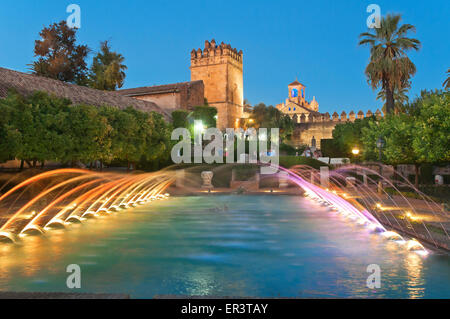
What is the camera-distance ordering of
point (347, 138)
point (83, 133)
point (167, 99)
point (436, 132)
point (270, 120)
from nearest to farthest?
1. point (436, 132)
2. point (83, 133)
3. point (347, 138)
4. point (167, 99)
5. point (270, 120)

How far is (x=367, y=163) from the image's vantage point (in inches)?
1400

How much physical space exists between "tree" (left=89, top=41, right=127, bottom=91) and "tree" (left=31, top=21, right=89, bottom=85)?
767 cm

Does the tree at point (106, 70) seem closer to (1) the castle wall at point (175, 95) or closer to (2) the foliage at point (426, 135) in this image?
(1) the castle wall at point (175, 95)

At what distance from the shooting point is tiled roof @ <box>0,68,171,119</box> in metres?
27.3

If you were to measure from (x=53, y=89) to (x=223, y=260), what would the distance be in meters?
29.1

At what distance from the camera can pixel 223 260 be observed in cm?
730

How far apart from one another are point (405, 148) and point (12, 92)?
19.6 metres

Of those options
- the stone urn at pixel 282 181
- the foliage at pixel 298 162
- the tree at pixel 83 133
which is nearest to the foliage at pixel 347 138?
the foliage at pixel 298 162

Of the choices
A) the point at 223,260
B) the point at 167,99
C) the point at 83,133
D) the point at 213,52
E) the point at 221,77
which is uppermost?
the point at 213,52

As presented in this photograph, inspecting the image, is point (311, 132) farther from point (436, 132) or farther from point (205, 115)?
point (436, 132)

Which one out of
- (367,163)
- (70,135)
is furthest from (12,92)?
(367,163)

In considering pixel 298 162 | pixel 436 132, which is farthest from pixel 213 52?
pixel 436 132


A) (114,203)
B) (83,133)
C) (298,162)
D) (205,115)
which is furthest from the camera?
(205,115)

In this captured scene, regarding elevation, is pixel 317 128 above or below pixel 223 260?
above
